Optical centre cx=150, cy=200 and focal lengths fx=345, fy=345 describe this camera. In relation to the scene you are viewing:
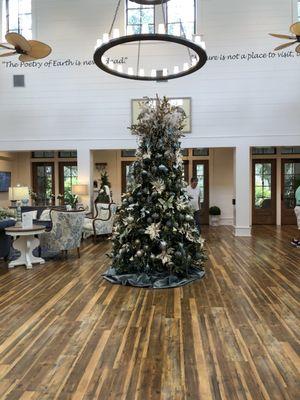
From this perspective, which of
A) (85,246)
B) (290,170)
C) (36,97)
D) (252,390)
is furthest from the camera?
(290,170)

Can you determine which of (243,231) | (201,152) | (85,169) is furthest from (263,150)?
(85,169)

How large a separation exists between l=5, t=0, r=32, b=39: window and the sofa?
635 cm

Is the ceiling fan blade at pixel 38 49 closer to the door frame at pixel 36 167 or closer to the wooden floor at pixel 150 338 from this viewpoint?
the wooden floor at pixel 150 338

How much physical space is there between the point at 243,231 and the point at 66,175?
21.1ft

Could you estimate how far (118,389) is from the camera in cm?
235

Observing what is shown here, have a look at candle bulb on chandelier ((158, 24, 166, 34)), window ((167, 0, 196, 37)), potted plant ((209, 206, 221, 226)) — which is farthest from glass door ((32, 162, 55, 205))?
candle bulb on chandelier ((158, 24, 166, 34))

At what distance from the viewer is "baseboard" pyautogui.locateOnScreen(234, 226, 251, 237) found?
941 cm

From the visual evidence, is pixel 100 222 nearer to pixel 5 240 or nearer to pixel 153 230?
pixel 5 240

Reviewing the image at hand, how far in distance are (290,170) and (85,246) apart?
24.6 feet

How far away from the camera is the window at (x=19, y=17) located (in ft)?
32.8

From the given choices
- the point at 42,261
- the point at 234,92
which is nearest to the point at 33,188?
the point at 42,261

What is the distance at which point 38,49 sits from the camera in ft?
19.0

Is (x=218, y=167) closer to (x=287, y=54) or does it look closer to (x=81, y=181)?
(x=287, y=54)

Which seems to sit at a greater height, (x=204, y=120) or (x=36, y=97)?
(x=36, y=97)
